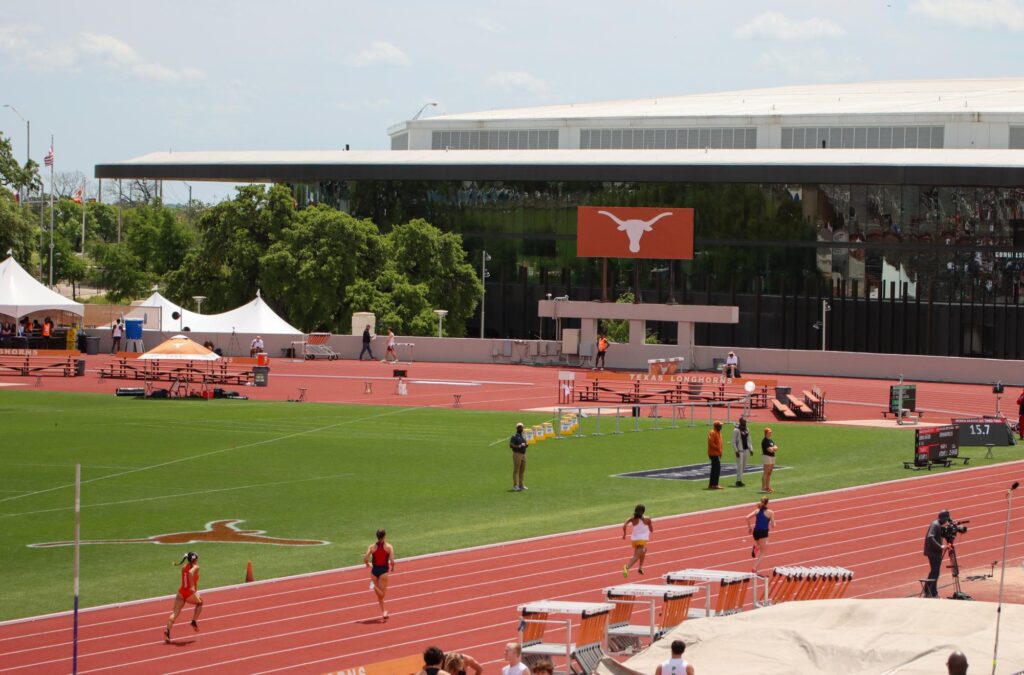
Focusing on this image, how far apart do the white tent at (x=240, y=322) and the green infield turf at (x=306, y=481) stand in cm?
1960

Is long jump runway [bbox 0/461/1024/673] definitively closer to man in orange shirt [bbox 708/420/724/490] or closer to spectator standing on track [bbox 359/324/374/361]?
man in orange shirt [bbox 708/420/724/490]

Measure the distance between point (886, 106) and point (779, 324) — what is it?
19603 millimetres

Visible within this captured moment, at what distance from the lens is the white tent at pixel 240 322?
7131 cm

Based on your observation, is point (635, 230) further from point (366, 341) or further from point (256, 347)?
point (256, 347)

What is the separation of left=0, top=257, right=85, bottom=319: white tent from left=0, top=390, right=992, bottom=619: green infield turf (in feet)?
66.8

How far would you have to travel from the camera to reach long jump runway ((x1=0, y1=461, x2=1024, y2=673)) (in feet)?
66.0

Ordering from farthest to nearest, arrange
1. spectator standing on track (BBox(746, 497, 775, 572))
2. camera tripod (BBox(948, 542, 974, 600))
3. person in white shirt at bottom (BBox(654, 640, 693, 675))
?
spectator standing on track (BBox(746, 497, 775, 572)) → camera tripod (BBox(948, 542, 974, 600)) → person in white shirt at bottom (BBox(654, 640, 693, 675))

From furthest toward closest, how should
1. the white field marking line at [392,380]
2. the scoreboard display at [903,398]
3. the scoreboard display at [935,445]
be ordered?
the white field marking line at [392,380], the scoreboard display at [903,398], the scoreboard display at [935,445]

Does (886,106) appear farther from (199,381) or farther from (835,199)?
(199,381)

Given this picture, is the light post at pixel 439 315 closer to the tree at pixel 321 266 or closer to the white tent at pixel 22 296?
the tree at pixel 321 266

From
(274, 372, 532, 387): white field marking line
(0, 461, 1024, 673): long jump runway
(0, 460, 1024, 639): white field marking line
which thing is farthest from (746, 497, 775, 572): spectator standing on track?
(274, 372, 532, 387): white field marking line

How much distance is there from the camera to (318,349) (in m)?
71.8

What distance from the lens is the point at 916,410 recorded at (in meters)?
54.3

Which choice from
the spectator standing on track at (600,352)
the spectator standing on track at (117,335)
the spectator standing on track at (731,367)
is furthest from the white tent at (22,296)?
the spectator standing on track at (731,367)
